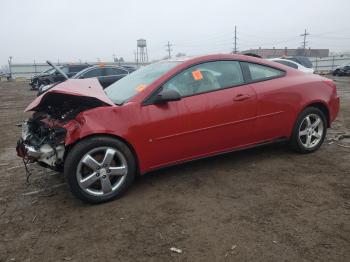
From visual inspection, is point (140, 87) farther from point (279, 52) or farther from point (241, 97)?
point (279, 52)

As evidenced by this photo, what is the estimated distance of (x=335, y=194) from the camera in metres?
3.58

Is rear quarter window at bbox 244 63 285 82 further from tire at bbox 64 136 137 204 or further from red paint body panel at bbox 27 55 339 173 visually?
tire at bbox 64 136 137 204

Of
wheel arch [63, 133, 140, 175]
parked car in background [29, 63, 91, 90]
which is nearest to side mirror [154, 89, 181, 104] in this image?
wheel arch [63, 133, 140, 175]

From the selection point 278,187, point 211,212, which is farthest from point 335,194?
point 211,212

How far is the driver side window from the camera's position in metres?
4.01

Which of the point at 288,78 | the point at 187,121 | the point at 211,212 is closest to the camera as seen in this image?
the point at 211,212

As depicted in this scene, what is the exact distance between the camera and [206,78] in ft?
13.7

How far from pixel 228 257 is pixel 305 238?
0.68 meters

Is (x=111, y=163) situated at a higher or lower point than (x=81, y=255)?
higher

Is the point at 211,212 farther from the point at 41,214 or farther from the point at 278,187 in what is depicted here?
the point at 41,214

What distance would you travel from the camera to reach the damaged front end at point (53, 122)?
358 centimetres

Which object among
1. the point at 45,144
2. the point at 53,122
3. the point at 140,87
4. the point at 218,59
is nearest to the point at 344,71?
the point at 218,59

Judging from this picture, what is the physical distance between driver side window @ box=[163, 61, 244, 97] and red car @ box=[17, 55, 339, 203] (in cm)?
A: 1

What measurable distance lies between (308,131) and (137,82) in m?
2.48
